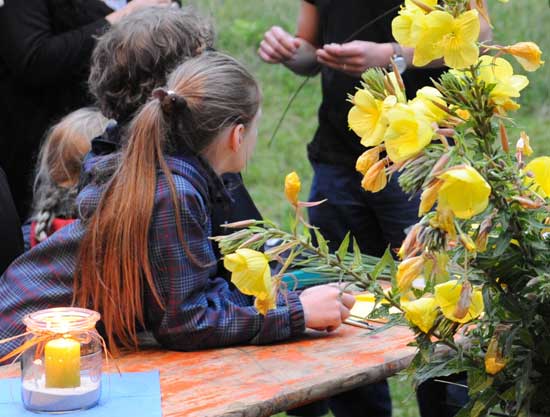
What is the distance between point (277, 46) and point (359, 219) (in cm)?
58

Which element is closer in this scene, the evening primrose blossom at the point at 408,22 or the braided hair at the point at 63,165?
the evening primrose blossom at the point at 408,22

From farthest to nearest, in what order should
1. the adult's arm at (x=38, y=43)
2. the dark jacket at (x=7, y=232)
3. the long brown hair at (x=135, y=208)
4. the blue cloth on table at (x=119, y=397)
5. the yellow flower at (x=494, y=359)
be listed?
the adult's arm at (x=38, y=43) < the dark jacket at (x=7, y=232) < the long brown hair at (x=135, y=208) < the blue cloth on table at (x=119, y=397) < the yellow flower at (x=494, y=359)

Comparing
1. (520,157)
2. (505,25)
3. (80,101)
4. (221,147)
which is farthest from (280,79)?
(520,157)

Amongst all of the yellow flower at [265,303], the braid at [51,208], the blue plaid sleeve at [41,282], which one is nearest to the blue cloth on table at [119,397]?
the blue plaid sleeve at [41,282]

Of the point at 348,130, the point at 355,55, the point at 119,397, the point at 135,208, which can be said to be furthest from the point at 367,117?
the point at 348,130

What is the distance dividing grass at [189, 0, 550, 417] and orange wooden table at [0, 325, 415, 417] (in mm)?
4012

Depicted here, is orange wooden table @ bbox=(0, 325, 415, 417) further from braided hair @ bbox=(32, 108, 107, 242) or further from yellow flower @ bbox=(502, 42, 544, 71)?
braided hair @ bbox=(32, 108, 107, 242)

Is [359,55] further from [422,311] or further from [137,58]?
[422,311]

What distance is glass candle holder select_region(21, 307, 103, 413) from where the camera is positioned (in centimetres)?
173

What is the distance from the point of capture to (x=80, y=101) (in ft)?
11.0

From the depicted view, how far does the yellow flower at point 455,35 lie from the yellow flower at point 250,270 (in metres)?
0.31

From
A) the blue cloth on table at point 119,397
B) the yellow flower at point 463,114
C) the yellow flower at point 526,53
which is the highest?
the yellow flower at point 526,53

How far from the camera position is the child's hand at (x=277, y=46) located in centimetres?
316

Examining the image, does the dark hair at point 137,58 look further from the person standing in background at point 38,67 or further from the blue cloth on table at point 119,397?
the blue cloth on table at point 119,397
